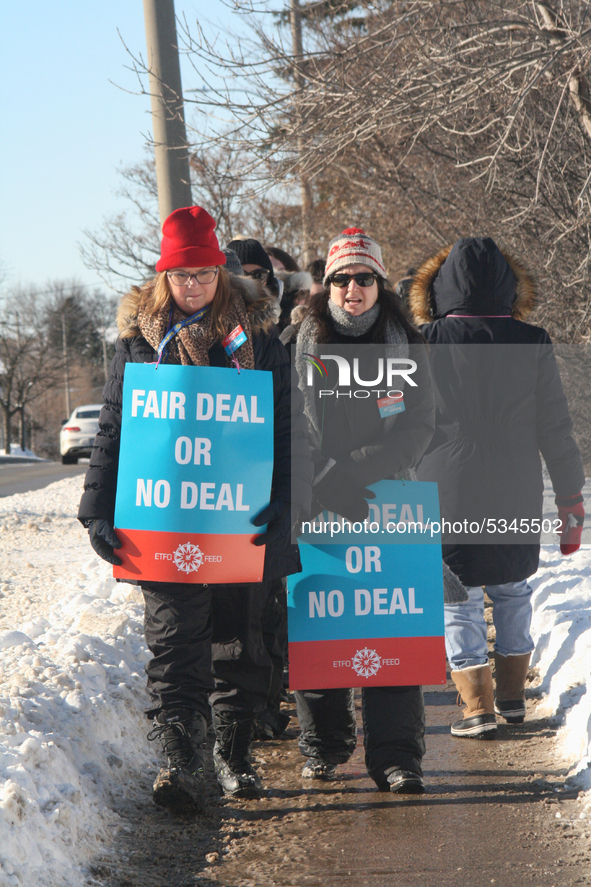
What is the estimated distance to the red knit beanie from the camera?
11.0ft

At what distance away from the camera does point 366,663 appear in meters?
3.48

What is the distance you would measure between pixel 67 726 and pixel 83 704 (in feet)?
0.79

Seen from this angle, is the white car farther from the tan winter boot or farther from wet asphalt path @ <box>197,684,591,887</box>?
wet asphalt path @ <box>197,684,591,887</box>

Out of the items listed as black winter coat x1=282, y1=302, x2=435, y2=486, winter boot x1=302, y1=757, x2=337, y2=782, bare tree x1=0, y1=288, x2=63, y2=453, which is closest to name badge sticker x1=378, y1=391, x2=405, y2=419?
black winter coat x1=282, y1=302, x2=435, y2=486

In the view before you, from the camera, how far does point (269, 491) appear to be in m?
3.37

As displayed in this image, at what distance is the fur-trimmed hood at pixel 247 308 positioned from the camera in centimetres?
346

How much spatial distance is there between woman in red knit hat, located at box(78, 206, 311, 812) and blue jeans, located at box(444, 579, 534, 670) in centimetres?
104

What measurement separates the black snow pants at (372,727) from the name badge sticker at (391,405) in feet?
3.49

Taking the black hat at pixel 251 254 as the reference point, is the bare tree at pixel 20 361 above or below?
above

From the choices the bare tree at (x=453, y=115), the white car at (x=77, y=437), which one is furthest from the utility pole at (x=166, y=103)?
the white car at (x=77, y=437)

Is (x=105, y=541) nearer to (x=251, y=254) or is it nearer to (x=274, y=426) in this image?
(x=274, y=426)

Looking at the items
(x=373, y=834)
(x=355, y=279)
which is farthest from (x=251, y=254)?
(x=373, y=834)

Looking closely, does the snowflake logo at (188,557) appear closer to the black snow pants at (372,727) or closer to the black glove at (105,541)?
the black glove at (105,541)

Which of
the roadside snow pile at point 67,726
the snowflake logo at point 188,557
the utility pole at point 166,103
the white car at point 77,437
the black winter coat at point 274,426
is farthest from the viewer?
the white car at point 77,437
